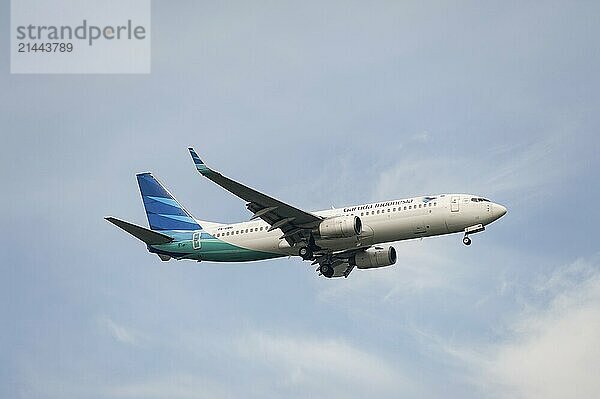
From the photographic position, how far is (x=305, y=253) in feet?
239

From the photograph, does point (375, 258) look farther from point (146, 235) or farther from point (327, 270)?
point (146, 235)

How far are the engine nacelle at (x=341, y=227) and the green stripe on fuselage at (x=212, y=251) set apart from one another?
5096 mm

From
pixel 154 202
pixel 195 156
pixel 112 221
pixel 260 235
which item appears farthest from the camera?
pixel 154 202

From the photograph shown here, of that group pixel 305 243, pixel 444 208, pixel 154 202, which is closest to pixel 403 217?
pixel 444 208

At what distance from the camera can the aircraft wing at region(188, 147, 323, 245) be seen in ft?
222

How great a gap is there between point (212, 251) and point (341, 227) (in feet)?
36.0

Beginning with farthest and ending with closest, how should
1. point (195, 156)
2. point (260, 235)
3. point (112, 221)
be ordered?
point (260, 235) → point (112, 221) → point (195, 156)

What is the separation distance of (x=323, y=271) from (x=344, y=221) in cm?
866

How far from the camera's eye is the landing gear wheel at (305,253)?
72.7 meters

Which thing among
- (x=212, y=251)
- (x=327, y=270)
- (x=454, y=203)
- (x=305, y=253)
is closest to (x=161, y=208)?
(x=212, y=251)

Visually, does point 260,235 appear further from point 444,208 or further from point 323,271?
point 444,208

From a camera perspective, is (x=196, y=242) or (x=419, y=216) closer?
(x=419, y=216)

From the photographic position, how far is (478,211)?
69.8 meters

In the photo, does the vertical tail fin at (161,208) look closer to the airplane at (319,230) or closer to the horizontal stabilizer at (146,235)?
the airplane at (319,230)
